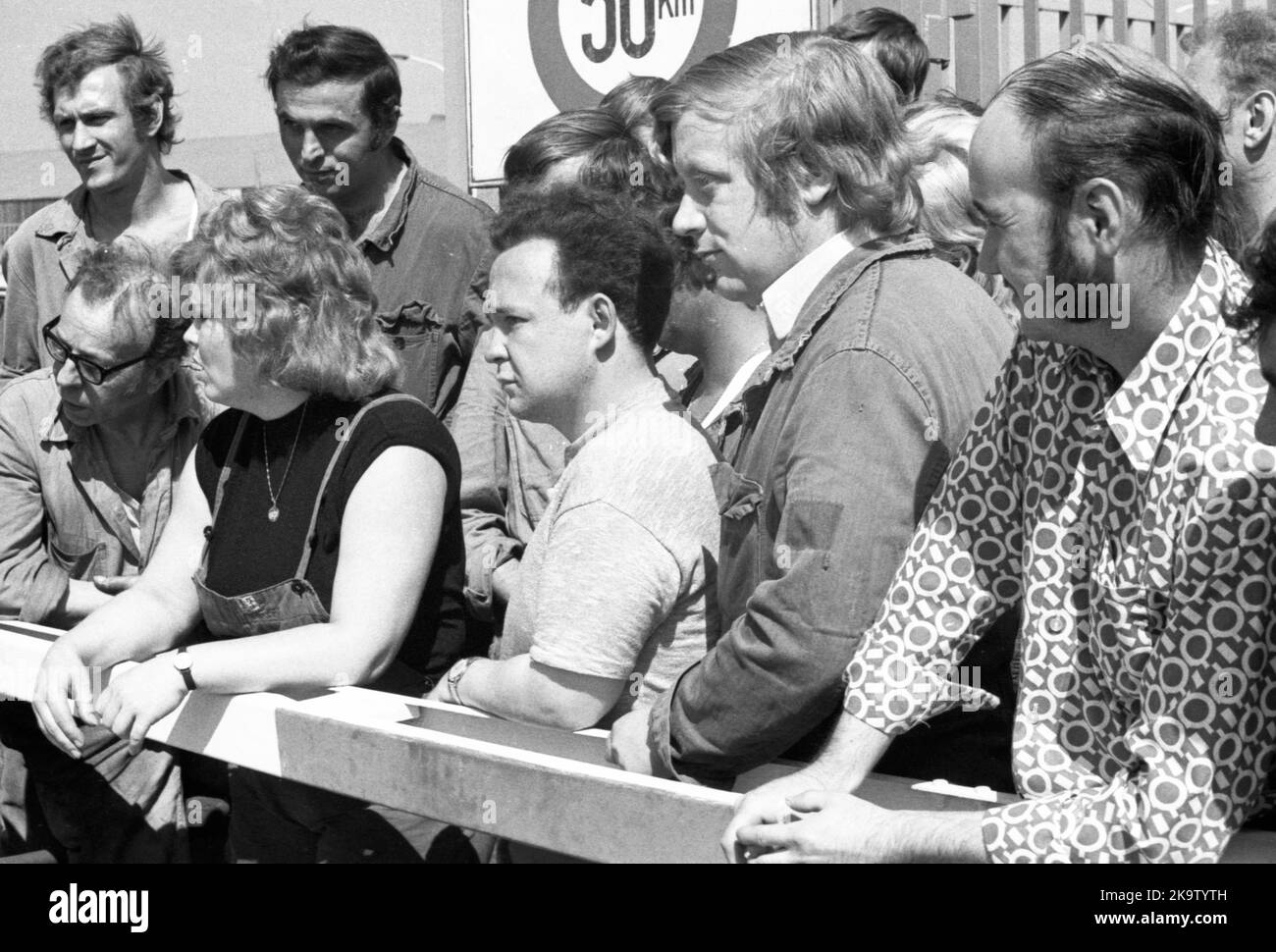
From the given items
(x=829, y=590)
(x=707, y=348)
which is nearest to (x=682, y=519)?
(x=829, y=590)

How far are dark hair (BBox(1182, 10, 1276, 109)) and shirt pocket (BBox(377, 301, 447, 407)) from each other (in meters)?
1.97

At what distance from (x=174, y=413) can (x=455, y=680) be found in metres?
1.41

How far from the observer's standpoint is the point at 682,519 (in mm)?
2197

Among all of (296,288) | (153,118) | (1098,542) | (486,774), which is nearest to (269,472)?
(296,288)

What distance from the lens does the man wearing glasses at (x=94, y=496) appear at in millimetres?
3342

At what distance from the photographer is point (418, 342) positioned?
13.1ft

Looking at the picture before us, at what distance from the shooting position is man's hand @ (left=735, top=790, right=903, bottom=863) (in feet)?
5.65

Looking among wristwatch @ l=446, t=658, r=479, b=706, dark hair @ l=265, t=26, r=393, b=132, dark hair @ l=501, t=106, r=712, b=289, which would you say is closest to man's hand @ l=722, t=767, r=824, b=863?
wristwatch @ l=446, t=658, r=479, b=706

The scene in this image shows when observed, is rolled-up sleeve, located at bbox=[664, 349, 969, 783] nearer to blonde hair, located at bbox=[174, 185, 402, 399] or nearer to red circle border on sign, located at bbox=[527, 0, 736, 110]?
blonde hair, located at bbox=[174, 185, 402, 399]

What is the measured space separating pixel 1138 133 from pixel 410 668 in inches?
61.2

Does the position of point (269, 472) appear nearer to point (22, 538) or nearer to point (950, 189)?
point (22, 538)

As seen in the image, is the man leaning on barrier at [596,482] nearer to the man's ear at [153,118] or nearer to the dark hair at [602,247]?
the dark hair at [602,247]

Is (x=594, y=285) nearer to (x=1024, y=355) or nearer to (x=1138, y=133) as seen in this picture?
(x=1024, y=355)

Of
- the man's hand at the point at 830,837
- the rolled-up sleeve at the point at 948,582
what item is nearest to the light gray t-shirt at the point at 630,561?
the rolled-up sleeve at the point at 948,582
